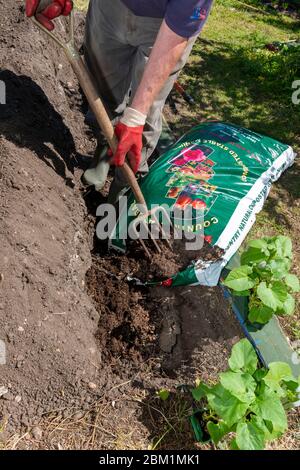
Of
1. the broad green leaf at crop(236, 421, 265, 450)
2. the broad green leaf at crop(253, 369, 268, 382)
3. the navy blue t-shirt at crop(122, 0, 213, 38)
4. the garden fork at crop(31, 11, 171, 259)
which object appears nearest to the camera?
the broad green leaf at crop(236, 421, 265, 450)

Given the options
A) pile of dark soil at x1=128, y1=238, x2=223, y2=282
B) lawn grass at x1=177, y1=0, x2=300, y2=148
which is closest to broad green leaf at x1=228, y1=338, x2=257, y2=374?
pile of dark soil at x1=128, y1=238, x2=223, y2=282

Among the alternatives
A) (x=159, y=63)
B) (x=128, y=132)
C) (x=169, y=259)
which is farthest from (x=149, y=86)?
(x=169, y=259)

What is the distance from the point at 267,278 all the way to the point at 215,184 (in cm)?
85

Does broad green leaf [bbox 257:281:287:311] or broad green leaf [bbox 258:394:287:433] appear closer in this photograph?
broad green leaf [bbox 258:394:287:433]

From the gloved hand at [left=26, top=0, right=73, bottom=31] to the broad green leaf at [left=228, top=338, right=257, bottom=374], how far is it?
71.4 inches

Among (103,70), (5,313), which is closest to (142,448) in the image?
(5,313)

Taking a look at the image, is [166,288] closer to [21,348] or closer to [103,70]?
[21,348]

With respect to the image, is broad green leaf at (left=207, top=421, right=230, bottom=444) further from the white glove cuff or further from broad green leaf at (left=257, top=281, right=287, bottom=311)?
the white glove cuff

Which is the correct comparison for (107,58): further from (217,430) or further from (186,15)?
(217,430)

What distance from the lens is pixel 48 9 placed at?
2410 millimetres

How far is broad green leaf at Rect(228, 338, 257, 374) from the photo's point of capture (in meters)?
1.77

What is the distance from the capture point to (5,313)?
2.07 meters

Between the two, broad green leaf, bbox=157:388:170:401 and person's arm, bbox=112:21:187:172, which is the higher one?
person's arm, bbox=112:21:187:172
